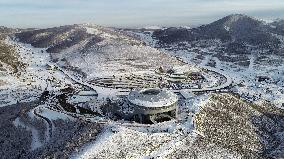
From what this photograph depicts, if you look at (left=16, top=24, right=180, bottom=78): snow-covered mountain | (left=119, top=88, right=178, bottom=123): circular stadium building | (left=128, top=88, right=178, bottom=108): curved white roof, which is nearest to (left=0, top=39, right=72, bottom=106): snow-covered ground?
(left=16, top=24, right=180, bottom=78): snow-covered mountain

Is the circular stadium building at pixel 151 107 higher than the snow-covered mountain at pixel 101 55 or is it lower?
higher

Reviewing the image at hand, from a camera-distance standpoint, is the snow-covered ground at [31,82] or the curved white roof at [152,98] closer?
the curved white roof at [152,98]

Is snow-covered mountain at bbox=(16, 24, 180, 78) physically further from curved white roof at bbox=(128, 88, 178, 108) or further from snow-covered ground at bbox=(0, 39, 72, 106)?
curved white roof at bbox=(128, 88, 178, 108)

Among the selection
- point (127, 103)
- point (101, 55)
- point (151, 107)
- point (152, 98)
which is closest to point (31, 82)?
point (127, 103)

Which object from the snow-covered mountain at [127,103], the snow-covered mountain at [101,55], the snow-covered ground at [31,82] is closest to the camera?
the snow-covered mountain at [127,103]

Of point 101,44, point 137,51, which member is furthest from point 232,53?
point 101,44

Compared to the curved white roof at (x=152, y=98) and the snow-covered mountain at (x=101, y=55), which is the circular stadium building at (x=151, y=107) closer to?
the curved white roof at (x=152, y=98)

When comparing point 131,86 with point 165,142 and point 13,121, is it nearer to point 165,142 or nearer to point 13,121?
point 13,121

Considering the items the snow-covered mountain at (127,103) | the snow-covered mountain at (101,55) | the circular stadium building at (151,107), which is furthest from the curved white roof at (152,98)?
the snow-covered mountain at (101,55)
